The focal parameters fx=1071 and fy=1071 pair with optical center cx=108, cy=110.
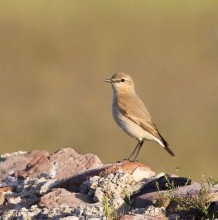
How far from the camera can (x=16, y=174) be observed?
31.2 ft

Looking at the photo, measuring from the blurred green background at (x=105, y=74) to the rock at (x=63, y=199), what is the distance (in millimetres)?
8054

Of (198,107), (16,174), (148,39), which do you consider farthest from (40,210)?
(148,39)

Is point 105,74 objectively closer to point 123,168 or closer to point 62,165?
point 62,165

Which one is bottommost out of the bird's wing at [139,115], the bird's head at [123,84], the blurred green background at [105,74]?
the blurred green background at [105,74]

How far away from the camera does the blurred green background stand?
20.4m

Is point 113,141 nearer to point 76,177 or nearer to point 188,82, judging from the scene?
point 188,82

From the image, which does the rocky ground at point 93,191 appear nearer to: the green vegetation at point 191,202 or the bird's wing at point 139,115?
the green vegetation at point 191,202

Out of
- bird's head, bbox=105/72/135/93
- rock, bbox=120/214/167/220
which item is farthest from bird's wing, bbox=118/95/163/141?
rock, bbox=120/214/167/220

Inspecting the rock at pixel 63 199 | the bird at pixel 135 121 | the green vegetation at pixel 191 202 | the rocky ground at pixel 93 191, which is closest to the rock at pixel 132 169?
the rocky ground at pixel 93 191

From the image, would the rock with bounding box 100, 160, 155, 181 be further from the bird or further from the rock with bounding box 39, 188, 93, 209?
the bird

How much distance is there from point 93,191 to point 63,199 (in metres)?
0.29

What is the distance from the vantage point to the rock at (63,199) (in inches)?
313

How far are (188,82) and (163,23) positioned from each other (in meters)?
8.48

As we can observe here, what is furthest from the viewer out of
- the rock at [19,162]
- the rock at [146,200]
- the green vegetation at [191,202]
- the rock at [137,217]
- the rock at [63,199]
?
the rock at [19,162]
